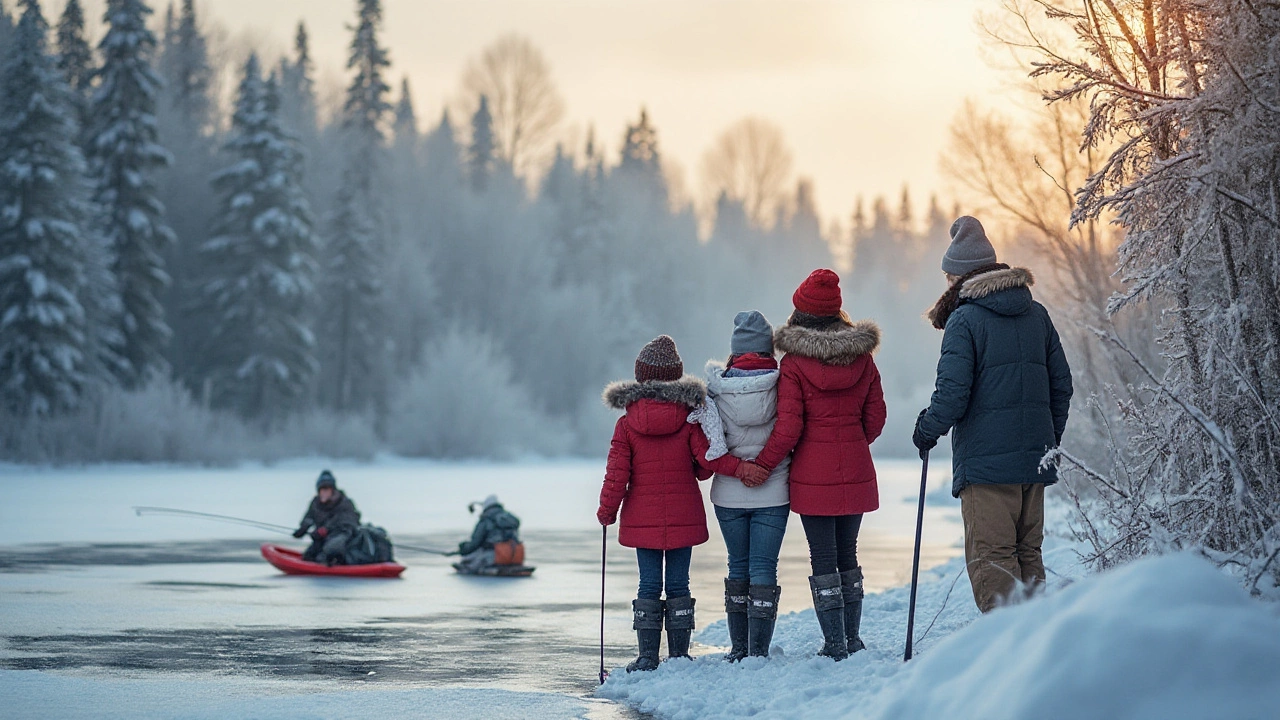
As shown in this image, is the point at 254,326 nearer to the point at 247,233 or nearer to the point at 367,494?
the point at 247,233

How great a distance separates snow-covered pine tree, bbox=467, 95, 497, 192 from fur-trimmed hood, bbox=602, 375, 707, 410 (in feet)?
247

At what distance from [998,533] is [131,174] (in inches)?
1807

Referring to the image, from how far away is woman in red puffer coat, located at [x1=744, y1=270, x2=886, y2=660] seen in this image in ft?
26.9

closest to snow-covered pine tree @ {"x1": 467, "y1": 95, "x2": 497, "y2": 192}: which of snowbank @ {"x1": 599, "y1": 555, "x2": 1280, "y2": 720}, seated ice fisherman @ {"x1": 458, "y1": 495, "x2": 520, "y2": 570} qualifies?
seated ice fisherman @ {"x1": 458, "y1": 495, "x2": 520, "y2": 570}

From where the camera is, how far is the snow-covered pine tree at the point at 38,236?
41.6 metres

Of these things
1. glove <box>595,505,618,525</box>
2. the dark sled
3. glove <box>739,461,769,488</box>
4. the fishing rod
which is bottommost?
the dark sled

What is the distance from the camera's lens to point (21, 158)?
42656mm

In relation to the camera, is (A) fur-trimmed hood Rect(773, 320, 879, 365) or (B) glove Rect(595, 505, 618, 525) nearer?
(A) fur-trimmed hood Rect(773, 320, 879, 365)

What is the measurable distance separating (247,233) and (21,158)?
395 inches

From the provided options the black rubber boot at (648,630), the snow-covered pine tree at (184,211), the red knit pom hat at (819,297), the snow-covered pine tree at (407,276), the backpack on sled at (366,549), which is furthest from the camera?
the snow-covered pine tree at (407,276)

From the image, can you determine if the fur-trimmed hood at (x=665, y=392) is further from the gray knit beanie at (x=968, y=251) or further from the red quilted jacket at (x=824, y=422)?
the gray knit beanie at (x=968, y=251)

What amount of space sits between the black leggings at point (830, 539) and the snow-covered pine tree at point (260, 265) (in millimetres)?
44498

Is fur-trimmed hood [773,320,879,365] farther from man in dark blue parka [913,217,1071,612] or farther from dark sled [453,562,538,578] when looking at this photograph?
dark sled [453,562,538,578]

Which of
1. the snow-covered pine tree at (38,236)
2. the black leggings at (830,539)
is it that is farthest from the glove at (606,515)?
the snow-covered pine tree at (38,236)
